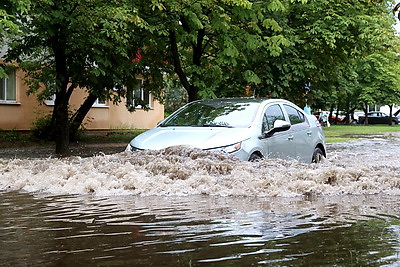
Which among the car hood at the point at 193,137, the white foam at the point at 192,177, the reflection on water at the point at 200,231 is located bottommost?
the reflection on water at the point at 200,231

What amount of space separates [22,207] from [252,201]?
245cm

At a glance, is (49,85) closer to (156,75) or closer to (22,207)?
(156,75)

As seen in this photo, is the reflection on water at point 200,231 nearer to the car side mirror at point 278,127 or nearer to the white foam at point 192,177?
the white foam at point 192,177

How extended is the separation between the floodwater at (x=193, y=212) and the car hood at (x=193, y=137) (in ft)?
1.00

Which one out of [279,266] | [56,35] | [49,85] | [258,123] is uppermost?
[56,35]

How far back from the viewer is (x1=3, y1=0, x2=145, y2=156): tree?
13.4 m

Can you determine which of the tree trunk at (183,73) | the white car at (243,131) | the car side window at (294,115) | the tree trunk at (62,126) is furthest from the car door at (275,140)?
the tree trunk at (62,126)

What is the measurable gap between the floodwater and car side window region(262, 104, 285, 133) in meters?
1.36

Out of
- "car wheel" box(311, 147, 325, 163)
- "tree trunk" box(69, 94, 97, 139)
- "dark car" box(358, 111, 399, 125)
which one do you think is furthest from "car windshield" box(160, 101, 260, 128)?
"dark car" box(358, 111, 399, 125)

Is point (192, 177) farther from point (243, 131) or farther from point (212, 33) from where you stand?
point (212, 33)

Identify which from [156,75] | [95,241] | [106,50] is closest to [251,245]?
[95,241]

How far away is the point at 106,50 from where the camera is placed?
14828 millimetres

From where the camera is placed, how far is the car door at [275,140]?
9.66 m

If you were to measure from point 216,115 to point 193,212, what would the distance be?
14.7 ft
